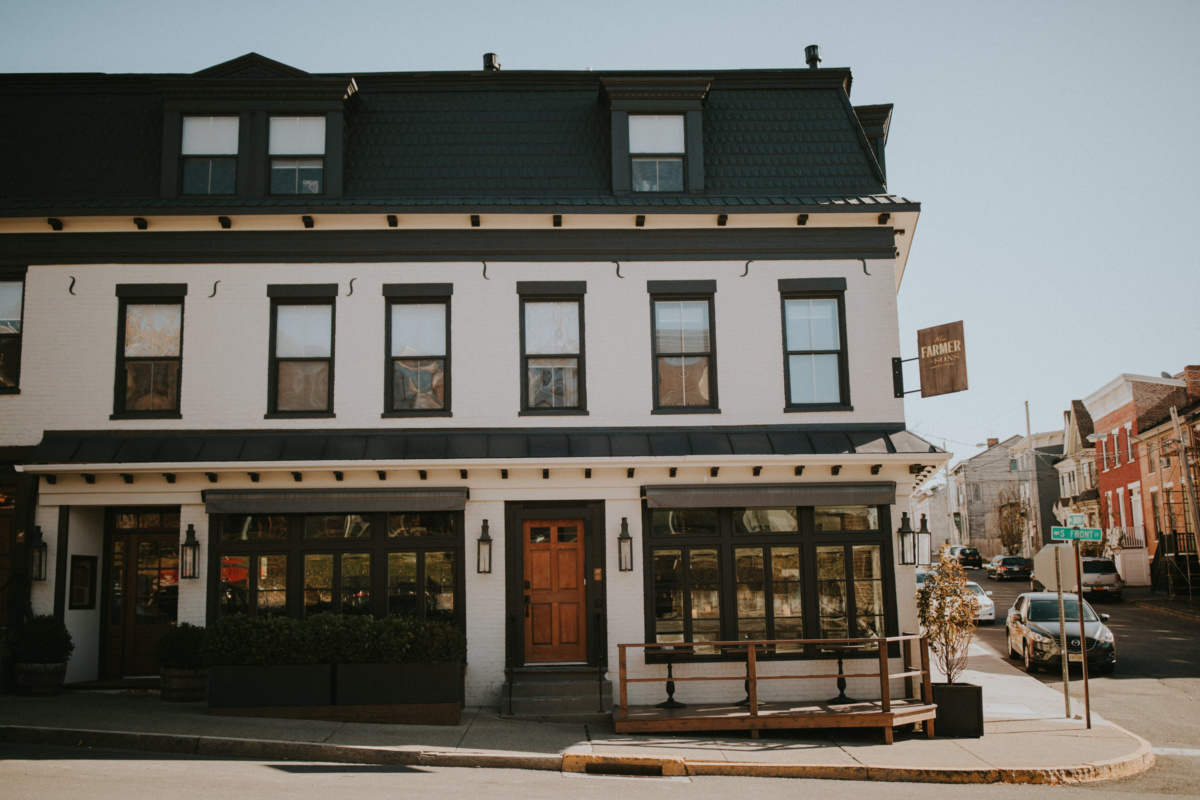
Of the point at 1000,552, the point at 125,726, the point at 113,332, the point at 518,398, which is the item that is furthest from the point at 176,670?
the point at 1000,552

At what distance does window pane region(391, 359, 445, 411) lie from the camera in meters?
14.2

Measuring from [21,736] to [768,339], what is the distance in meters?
11.1

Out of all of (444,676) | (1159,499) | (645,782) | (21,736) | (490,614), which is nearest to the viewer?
(645,782)

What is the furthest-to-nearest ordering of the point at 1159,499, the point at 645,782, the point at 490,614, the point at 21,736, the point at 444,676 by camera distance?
the point at 1159,499 → the point at 490,614 → the point at 444,676 → the point at 21,736 → the point at 645,782

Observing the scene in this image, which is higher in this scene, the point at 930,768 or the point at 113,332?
the point at 113,332

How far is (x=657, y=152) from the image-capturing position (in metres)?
15.0

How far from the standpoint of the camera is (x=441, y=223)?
14.3 metres

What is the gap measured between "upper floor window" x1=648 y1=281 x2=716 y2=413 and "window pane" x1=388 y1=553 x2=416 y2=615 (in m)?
4.45

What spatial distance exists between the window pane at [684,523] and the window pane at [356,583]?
4375mm

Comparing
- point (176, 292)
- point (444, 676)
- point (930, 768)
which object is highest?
point (176, 292)

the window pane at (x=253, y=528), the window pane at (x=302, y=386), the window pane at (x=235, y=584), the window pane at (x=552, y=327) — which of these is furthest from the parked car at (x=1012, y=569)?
the window pane at (x=235, y=584)

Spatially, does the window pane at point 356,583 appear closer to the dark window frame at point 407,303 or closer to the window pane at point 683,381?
the dark window frame at point 407,303

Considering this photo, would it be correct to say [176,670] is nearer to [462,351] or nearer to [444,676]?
[444,676]

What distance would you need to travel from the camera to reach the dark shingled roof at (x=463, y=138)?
48.1ft
